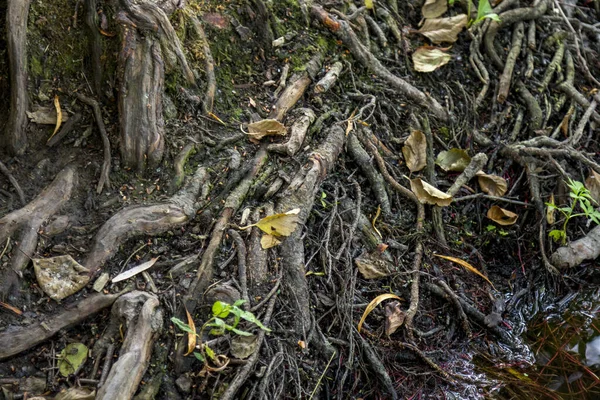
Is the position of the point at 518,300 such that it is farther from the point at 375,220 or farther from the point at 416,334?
the point at 375,220

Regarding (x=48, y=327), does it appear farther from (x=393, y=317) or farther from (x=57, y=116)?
(x=393, y=317)

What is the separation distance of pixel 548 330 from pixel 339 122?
182cm

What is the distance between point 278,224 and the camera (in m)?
3.02

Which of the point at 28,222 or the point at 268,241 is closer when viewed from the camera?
the point at 28,222

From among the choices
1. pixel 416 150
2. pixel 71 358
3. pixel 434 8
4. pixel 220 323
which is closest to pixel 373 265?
pixel 416 150

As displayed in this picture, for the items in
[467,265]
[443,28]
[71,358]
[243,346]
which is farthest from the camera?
[443,28]

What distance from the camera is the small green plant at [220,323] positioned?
257cm

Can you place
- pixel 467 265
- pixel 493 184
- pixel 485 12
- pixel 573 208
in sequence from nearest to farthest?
1. pixel 467 265
2. pixel 573 208
3. pixel 493 184
4. pixel 485 12

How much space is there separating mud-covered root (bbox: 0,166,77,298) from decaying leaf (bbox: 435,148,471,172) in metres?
2.34

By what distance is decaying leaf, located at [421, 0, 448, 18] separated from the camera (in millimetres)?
4562

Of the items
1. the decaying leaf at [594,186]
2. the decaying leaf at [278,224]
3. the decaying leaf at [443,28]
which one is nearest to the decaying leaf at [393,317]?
the decaying leaf at [278,224]

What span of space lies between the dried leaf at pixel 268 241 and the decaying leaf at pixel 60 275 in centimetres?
86

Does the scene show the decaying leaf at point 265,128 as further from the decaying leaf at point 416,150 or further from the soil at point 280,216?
the decaying leaf at point 416,150

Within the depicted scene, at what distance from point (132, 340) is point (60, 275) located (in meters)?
0.49
